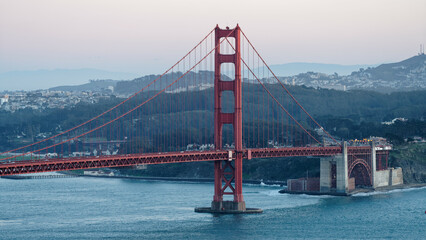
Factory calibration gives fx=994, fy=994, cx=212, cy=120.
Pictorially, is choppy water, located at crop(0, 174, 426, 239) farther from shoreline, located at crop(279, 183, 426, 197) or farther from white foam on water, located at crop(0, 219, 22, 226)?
shoreline, located at crop(279, 183, 426, 197)

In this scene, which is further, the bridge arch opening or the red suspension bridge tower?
the bridge arch opening

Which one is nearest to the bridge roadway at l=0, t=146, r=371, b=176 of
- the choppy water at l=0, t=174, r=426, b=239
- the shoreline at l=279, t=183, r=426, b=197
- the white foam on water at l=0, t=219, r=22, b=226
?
the choppy water at l=0, t=174, r=426, b=239

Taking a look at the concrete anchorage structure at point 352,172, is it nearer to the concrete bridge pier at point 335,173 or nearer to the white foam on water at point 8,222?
the concrete bridge pier at point 335,173

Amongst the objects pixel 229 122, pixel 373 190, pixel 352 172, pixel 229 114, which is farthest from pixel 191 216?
pixel 352 172

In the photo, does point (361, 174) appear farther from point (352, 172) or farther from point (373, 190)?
point (373, 190)

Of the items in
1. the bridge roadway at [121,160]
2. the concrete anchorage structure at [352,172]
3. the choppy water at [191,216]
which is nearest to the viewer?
the bridge roadway at [121,160]

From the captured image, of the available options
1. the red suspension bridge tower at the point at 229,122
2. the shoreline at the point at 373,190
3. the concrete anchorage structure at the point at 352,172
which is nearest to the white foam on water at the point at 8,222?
the red suspension bridge tower at the point at 229,122

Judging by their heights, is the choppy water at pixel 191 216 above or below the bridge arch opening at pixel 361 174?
below

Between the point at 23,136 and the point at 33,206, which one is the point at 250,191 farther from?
the point at 23,136

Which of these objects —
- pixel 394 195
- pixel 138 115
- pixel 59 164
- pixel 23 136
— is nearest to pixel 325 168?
pixel 394 195
